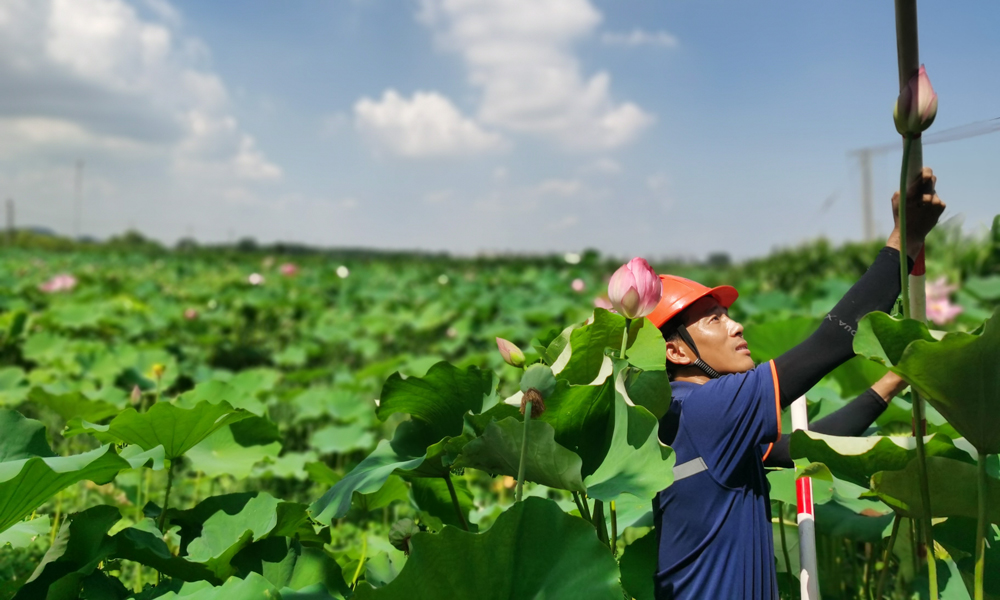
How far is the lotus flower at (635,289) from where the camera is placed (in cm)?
90

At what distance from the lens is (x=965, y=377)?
2.38 feet

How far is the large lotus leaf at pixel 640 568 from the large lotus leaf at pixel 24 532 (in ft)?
2.41

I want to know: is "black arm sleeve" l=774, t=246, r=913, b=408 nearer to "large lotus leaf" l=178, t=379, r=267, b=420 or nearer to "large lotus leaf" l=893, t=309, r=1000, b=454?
"large lotus leaf" l=893, t=309, r=1000, b=454

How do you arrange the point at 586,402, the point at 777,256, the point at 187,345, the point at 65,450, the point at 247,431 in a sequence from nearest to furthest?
the point at 586,402 → the point at 247,431 → the point at 65,450 → the point at 187,345 → the point at 777,256

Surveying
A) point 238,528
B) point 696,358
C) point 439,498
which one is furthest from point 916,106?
point 238,528

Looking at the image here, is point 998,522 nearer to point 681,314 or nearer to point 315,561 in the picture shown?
point 681,314

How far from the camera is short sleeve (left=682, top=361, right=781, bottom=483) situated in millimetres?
938

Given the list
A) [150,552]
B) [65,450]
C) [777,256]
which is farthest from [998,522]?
[777,256]

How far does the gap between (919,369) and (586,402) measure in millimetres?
331

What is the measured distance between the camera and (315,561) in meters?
0.98

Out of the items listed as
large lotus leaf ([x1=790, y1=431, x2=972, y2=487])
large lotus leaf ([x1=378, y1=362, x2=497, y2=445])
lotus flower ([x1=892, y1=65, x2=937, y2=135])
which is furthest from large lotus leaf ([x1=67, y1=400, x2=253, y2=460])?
lotus flower ([x1=892, y1=65, x2=937, y2=135])

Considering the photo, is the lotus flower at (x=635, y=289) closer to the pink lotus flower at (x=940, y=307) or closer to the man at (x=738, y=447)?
the man at (x=738, y=447)

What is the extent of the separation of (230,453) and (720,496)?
0.82 metres

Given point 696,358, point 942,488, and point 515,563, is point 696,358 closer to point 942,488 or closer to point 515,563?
point 942,488
